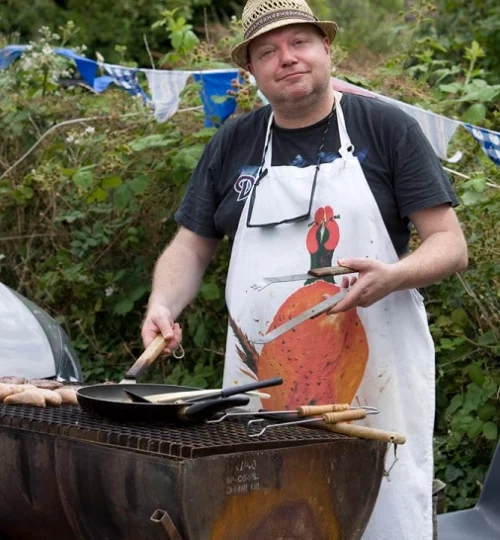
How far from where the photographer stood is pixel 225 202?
356cm

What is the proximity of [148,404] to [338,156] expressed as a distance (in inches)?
41.0

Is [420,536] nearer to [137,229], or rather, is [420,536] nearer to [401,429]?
[401,429]

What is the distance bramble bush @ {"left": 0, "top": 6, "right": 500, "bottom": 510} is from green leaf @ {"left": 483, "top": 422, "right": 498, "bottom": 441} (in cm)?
1

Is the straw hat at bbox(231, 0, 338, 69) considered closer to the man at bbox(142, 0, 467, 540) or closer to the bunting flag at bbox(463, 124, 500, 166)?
the man at bbox(142, 0, 467, 540)

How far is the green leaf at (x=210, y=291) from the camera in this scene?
5.80 m

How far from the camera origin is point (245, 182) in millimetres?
3506

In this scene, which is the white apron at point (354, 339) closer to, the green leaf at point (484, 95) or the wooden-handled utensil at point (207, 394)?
the wooden-handled utensil at point (207, 394)

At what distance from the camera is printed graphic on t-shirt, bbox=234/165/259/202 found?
11.4 feet

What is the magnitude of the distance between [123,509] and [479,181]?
9.52 feet

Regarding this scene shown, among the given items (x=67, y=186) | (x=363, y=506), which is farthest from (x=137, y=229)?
(x=363, y=506)

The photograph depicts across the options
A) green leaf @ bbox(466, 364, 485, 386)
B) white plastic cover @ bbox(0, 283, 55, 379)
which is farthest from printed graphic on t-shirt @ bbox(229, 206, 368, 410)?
green leaf @ bbox(466, 364, 485, 386)

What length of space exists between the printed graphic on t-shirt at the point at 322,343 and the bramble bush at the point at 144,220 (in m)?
1.82

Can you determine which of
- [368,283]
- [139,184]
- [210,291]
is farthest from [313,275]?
[139,184]

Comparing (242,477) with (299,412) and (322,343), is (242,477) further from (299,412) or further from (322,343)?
(322,343)
